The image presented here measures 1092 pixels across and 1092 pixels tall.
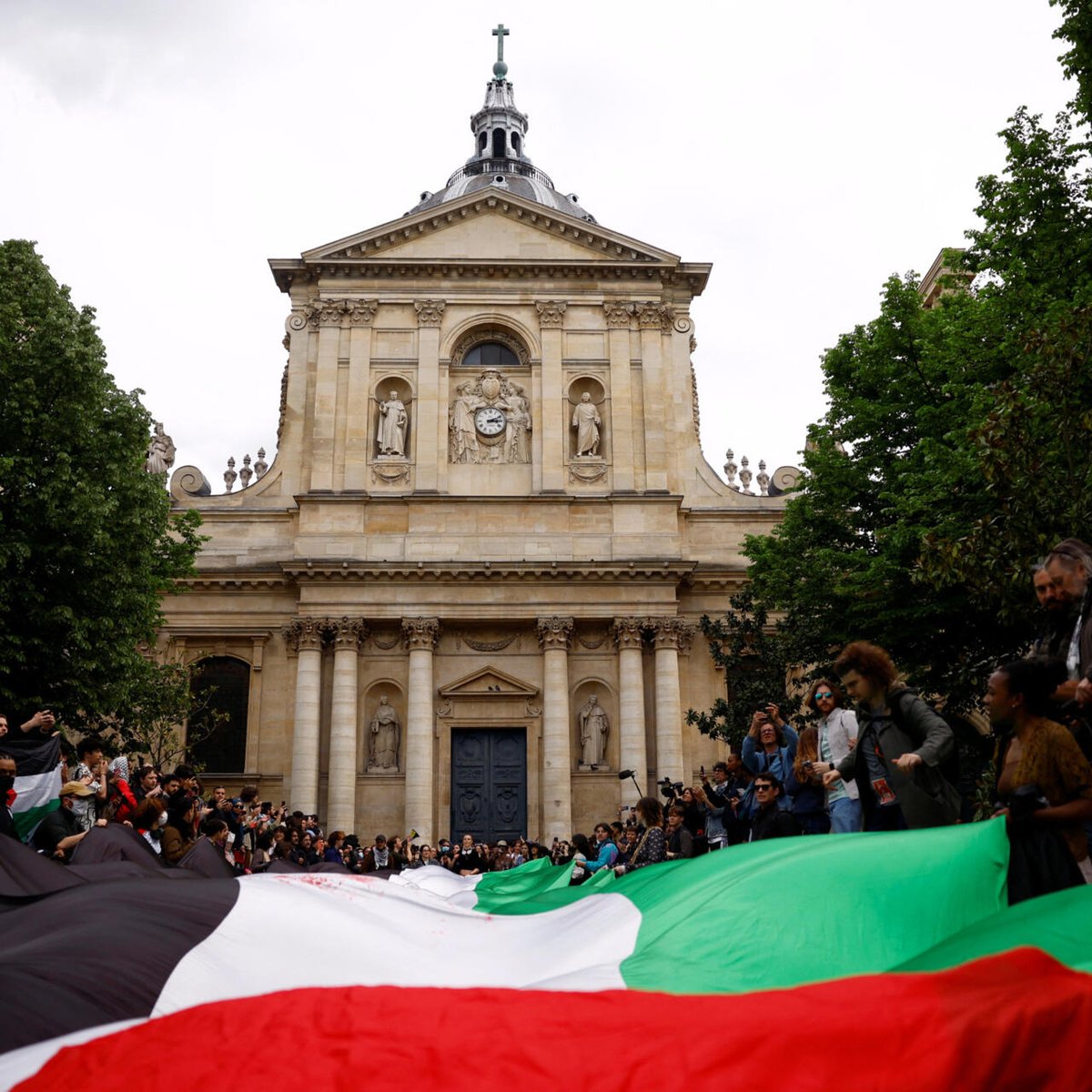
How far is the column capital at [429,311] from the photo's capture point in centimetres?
3744

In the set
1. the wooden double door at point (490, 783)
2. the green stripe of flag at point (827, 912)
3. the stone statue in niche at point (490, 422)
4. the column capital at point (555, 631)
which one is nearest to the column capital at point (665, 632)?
the column capital at point (555, 631)

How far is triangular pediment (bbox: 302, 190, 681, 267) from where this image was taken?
3756 cm

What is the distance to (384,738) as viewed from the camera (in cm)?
3388

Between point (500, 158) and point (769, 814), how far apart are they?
2113 inches

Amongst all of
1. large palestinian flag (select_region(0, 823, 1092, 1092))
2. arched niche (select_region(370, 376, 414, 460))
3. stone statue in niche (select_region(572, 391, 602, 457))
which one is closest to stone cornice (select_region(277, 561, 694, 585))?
arched niche (select_region(370, 376, 414, 460))

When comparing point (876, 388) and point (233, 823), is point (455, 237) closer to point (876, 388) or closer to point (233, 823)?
point (876, 388)

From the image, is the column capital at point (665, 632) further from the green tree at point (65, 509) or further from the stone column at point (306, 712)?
the green tree at point (65, 509)

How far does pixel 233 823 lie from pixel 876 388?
616 inches

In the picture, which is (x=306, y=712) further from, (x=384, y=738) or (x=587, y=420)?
(x=587, y=420)

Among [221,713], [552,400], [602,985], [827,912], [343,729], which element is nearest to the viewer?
[602,985]

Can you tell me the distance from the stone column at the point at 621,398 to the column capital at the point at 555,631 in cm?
446

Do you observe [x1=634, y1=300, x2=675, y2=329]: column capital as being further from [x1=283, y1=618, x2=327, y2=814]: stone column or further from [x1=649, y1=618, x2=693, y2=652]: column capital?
[x1=283, y1=618, x2=327, y2=814]: stone column

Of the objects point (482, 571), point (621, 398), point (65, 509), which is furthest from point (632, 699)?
point (65, 509)

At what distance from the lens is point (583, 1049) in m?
3.36
